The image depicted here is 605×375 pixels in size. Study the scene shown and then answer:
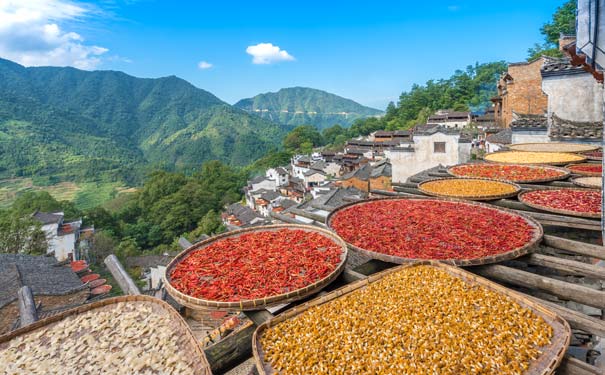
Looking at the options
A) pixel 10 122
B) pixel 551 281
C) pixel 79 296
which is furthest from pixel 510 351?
pixel 10 122

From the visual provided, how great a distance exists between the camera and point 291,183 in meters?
46.3

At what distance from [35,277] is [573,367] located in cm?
1933

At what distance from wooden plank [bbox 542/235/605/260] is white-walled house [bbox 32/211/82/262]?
3616 cm

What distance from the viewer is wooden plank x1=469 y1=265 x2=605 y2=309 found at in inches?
78.2

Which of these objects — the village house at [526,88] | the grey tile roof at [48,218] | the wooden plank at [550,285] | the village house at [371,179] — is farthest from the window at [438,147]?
the grey tile roof at [48,218]

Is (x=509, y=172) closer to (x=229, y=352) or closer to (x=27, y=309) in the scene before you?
(x=229, y=352)

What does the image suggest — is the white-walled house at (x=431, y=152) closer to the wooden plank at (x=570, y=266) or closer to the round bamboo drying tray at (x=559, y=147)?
the round bamboo drying tray at (x=559, y=147)

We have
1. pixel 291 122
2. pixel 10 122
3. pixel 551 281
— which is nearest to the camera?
pixel 551 281

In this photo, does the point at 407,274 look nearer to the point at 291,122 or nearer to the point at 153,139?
the point at 153,139

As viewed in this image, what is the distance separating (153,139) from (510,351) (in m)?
130

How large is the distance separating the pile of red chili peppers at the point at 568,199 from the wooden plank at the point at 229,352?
3.75 m

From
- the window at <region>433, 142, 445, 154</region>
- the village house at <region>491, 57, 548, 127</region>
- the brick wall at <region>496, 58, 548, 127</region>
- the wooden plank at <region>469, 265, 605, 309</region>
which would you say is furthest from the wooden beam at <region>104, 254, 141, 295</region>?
the window at <region>433, 142, 445, 154</region>

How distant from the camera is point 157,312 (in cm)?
212

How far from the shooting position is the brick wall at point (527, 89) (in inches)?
605
